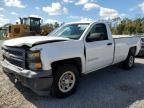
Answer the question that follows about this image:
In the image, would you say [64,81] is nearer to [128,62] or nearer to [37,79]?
[37,79]

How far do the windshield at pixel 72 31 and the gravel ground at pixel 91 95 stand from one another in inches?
57.5

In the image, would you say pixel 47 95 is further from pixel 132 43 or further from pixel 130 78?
pixel 132 43

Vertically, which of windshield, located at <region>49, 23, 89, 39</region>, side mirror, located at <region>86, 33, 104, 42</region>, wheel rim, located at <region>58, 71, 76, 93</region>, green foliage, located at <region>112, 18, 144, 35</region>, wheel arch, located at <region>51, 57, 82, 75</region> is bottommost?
wheel rim, located at <region>58, 71, 76, 93</region>

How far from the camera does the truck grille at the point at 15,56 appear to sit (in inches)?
172

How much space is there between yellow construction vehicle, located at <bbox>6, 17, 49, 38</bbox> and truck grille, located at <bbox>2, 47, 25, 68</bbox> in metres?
17.6

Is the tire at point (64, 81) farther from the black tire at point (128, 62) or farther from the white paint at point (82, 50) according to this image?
the black tire at point (128, 62)

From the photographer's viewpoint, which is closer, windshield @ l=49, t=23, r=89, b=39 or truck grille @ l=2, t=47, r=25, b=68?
truck grille @ l=2, t=47, r=25, b=68

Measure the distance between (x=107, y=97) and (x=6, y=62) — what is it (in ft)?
8.75

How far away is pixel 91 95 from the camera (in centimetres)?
501

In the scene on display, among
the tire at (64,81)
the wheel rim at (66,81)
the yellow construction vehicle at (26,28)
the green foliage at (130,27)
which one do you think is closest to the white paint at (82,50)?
the tire at (64,81)

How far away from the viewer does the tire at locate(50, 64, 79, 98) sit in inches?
178

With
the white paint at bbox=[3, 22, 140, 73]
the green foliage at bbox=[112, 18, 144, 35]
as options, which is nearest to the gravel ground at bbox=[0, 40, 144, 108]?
the white paint at bbox=[3, 22, 140, 73]

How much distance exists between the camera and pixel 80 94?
199 inches

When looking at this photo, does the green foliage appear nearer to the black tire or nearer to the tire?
the black tire
